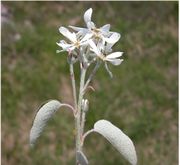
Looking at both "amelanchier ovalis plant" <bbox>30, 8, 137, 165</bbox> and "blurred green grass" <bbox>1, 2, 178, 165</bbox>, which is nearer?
"amelanchier ovalis plant" <bbox>30, 8, 137, 165</bbox>

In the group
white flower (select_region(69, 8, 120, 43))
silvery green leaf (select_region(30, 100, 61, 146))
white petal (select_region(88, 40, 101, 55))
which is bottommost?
silvery green leaf (select_region(30, 100, 61, 146))

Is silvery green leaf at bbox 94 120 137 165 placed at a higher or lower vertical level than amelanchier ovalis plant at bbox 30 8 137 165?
lower

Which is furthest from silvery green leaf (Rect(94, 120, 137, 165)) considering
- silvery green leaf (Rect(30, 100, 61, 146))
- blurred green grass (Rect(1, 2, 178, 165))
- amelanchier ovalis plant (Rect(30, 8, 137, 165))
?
blurred green grass (Rect(1, 2, 178, 165))

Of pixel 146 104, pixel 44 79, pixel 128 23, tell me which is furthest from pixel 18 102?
pixel 128 23

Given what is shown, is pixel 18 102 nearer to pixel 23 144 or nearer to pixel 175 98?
pixel 23 144

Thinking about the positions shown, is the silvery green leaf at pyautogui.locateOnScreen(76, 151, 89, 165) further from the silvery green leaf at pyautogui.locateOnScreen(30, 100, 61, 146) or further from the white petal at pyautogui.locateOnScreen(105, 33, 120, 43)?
the white petal at pyautogui.locateOnScreen(105, 33, 120, 43)

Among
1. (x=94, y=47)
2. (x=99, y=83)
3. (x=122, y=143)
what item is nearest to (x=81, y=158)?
(x=122, y=143)

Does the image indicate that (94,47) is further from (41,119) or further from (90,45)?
(41,119)

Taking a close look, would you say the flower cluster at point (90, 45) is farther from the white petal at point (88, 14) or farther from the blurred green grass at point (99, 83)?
the blurred green grass at point (99, 83)
